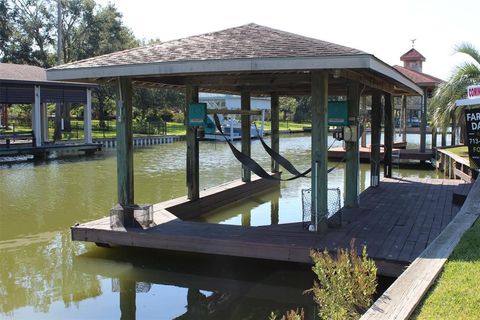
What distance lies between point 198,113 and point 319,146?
281 centimetres

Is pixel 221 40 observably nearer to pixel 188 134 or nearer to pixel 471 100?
pixel 188 134

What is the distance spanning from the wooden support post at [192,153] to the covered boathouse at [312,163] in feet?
0.13

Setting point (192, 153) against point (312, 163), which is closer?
point (312, 163)

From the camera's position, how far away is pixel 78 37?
36.7 metres

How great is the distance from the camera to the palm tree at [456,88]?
48.3ft

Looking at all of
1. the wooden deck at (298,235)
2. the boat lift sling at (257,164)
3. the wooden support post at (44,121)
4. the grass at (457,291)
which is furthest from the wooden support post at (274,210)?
the wooden support post at (44,121)

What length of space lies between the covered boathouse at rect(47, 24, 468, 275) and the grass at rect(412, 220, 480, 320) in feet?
3.11

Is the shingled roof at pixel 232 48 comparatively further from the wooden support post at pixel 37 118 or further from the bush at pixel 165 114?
the bush at pixel 165 114

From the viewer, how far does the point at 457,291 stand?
3711 millimetres

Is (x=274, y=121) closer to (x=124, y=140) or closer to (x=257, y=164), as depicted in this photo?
(x=257, y=164)

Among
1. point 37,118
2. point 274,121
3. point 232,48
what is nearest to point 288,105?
point 37,118

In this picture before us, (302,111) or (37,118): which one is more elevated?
(302,111)

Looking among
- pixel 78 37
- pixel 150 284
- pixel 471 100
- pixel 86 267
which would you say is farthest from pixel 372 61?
pixel 78 37

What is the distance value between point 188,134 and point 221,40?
Result: 89.8 inches
